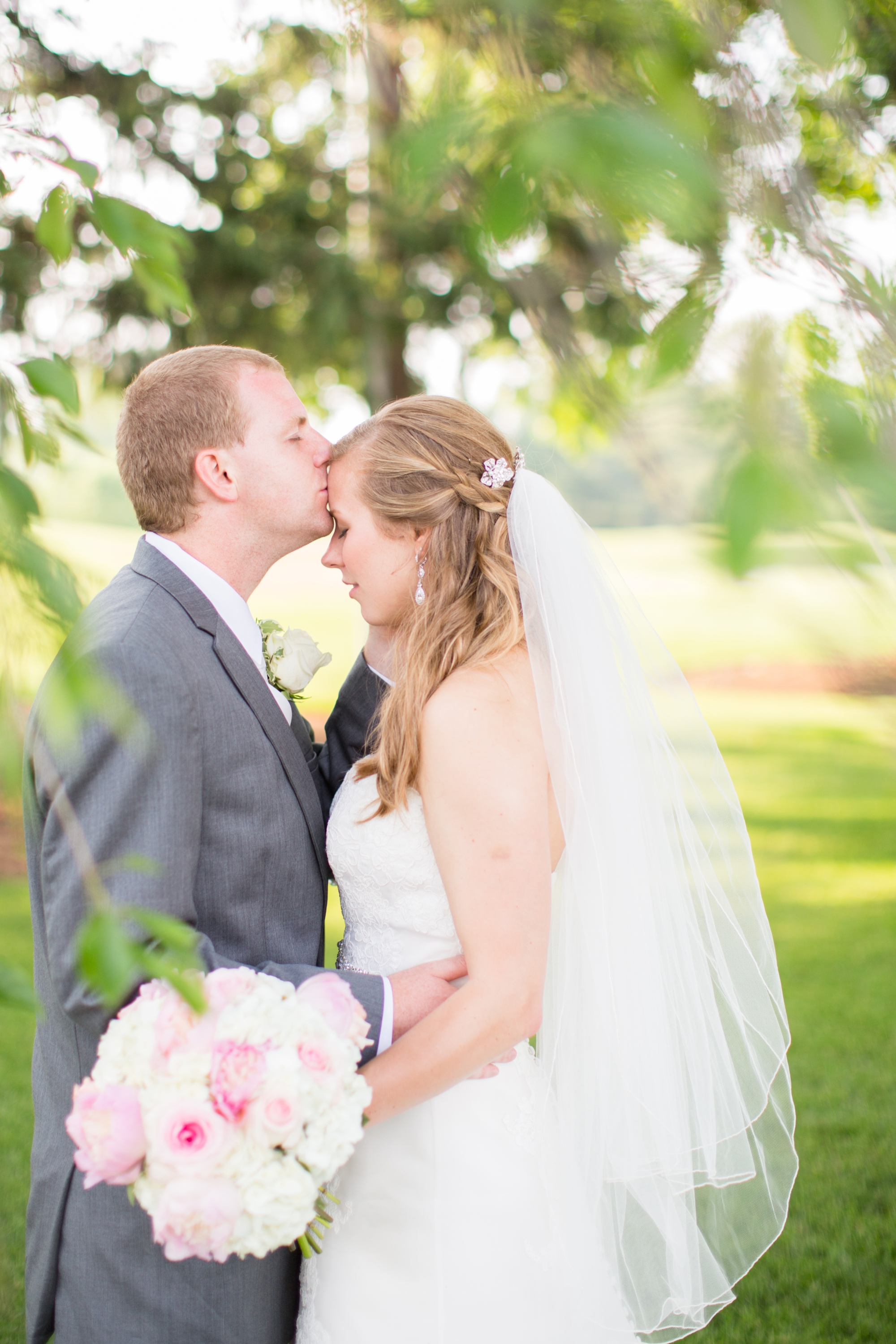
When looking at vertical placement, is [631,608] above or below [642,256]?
below

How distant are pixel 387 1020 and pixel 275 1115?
1.60ft

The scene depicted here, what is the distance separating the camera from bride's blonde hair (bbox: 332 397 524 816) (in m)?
2.26

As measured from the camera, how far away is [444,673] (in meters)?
2.23

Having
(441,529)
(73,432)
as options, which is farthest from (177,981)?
(441,529)

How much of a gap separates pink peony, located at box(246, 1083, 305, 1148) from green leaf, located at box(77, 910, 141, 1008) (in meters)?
0.73

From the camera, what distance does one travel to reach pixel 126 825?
6.06 feet

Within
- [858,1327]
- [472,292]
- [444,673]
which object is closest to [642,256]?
[444,673]

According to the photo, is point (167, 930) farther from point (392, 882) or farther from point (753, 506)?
point (392, 882)

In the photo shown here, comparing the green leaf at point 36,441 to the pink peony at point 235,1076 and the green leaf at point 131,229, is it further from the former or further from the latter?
the pink peony at point 235,1076

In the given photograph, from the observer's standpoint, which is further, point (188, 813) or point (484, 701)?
point (484, 701)

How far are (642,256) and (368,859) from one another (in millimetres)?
1588

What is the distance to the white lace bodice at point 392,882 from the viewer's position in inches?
89.8

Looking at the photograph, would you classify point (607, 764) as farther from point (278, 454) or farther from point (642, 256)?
point (642, 256)

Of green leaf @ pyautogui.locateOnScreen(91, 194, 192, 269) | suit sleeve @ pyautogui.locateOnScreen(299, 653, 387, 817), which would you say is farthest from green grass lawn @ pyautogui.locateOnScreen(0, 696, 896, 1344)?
suit sleeve @ pyautogui.locateOnScreen(299, 653, 387, 817)
